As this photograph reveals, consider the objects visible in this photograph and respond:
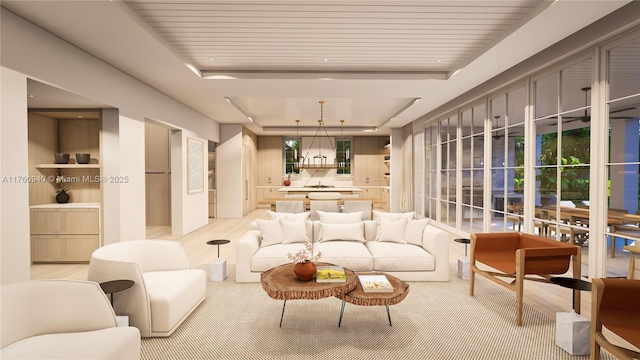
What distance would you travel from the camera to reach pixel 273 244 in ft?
12.8

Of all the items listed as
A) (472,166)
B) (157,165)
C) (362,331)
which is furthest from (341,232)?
(157,165)

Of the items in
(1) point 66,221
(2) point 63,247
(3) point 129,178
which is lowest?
(2) point 63,247

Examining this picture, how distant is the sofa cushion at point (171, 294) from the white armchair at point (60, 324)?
58cm

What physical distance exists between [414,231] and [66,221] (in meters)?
4.65

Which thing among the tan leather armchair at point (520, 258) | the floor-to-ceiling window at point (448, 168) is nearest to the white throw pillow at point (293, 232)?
the tan leather armchair at point (520, 258)

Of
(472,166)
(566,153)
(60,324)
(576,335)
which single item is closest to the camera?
(60,324)

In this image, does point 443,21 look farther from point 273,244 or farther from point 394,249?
point 273,244

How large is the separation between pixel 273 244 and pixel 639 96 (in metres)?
3.90

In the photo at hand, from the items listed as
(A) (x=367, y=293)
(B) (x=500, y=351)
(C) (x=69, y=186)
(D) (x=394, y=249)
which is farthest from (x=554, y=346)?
(C) (x=69, y=186)

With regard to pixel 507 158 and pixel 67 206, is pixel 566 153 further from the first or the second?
pixel 67 206

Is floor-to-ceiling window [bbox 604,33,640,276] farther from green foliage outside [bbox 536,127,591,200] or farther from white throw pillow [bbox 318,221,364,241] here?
white throw pillow [bbox 318,221,364,241]

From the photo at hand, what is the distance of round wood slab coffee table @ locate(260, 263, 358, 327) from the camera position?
2.42 meters

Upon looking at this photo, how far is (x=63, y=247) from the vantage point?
442 centimetres

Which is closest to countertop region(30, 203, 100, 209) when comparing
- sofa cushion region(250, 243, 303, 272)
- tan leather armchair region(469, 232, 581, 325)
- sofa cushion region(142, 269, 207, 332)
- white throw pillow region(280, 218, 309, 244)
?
sofa cushion region(142, 269, 207, 332)
